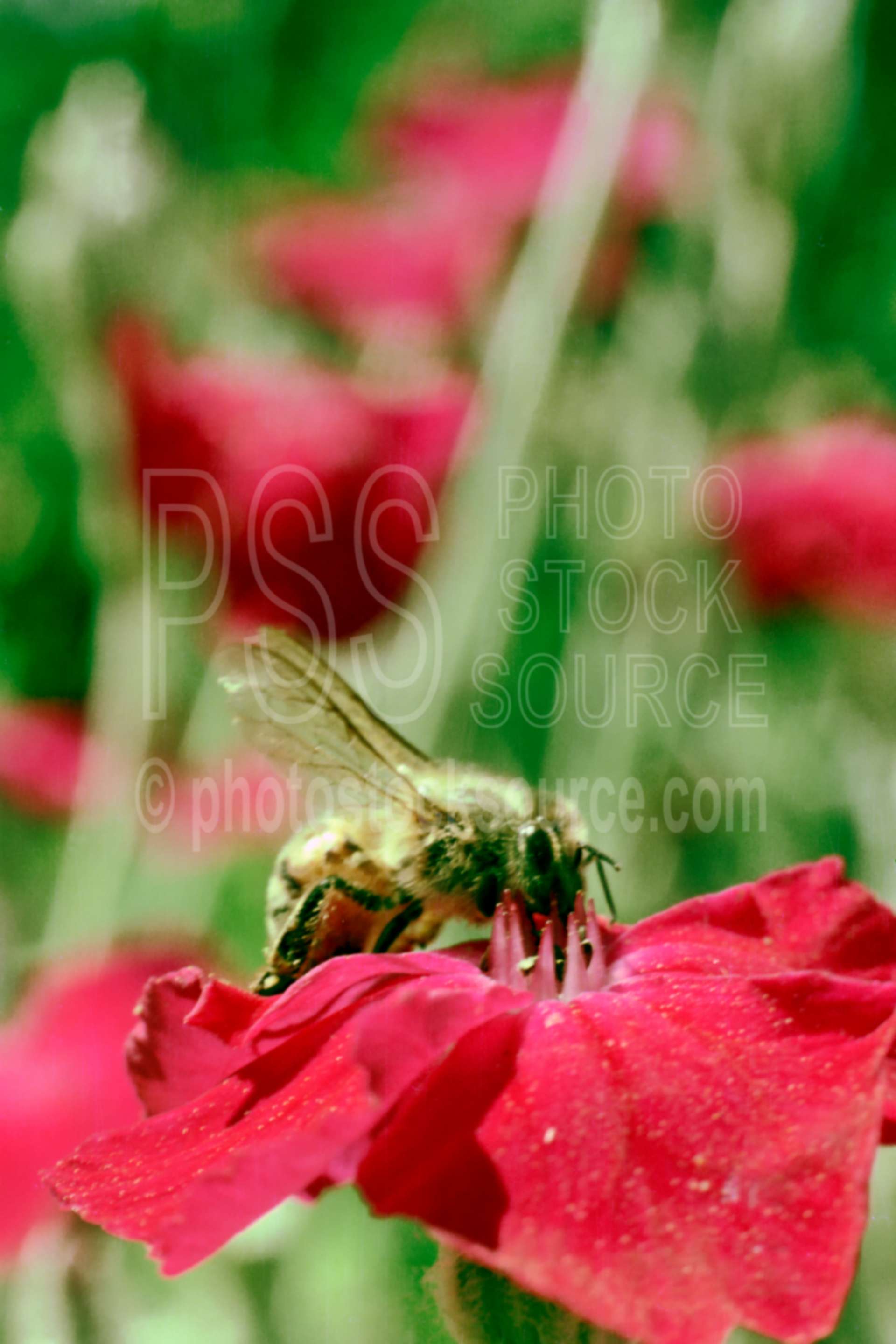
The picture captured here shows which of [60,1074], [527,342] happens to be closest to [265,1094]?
[60,1074]

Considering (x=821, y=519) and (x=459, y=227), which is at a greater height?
(x=459, y=227)

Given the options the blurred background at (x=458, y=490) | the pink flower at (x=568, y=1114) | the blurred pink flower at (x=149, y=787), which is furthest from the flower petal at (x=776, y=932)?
the blurred pink flower at (x=149, y=787)

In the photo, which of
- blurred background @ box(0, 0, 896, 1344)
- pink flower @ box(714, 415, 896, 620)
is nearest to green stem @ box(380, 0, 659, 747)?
blurred background @ box(0, 0, 896, 1344)

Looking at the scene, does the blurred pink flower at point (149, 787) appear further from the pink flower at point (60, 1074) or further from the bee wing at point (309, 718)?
the bee wing at point (309, 718)

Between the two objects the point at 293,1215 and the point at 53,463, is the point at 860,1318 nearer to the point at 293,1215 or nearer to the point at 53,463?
the point at 293,1215

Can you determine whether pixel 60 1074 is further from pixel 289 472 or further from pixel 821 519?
pixel 821 519

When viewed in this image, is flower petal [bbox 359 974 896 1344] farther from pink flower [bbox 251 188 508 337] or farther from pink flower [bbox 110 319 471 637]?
pink flower [bbox 251 188 508 337]

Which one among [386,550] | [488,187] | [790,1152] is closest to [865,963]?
[790,1152]
